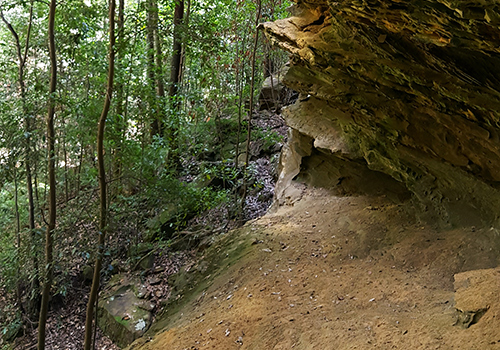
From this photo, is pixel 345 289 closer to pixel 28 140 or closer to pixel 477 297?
pixel 477 297

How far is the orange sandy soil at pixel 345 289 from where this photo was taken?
3.68 meters

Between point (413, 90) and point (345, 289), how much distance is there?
286cm

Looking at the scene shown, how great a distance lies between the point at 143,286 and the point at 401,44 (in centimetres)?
776

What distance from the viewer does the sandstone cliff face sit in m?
3.16

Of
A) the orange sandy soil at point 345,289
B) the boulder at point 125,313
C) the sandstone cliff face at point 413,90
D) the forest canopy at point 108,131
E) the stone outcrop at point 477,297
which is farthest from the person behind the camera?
the boulder at point 125,313

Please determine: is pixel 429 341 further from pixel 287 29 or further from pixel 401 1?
pixel 287 29

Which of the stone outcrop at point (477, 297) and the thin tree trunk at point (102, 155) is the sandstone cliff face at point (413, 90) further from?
the thin tree trunk at point (102, 155)

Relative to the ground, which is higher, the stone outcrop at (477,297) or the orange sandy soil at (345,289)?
the stone outcrop at (477,297)

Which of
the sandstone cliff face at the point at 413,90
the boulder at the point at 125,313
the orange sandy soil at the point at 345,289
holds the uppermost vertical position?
the sandstone cliff face at the point at 413,90

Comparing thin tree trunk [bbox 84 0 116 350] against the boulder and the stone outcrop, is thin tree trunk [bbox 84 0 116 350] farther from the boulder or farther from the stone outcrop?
the stone outcrop

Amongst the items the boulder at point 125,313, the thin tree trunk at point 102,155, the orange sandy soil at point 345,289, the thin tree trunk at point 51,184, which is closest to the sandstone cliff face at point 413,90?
the orange sandy soil at point 345,289

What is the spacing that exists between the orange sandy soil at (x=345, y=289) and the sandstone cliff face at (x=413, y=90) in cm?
71

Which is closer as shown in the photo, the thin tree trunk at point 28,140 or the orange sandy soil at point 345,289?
the orange sandy soil at point 345,289

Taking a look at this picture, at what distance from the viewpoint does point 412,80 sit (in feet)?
15.1
